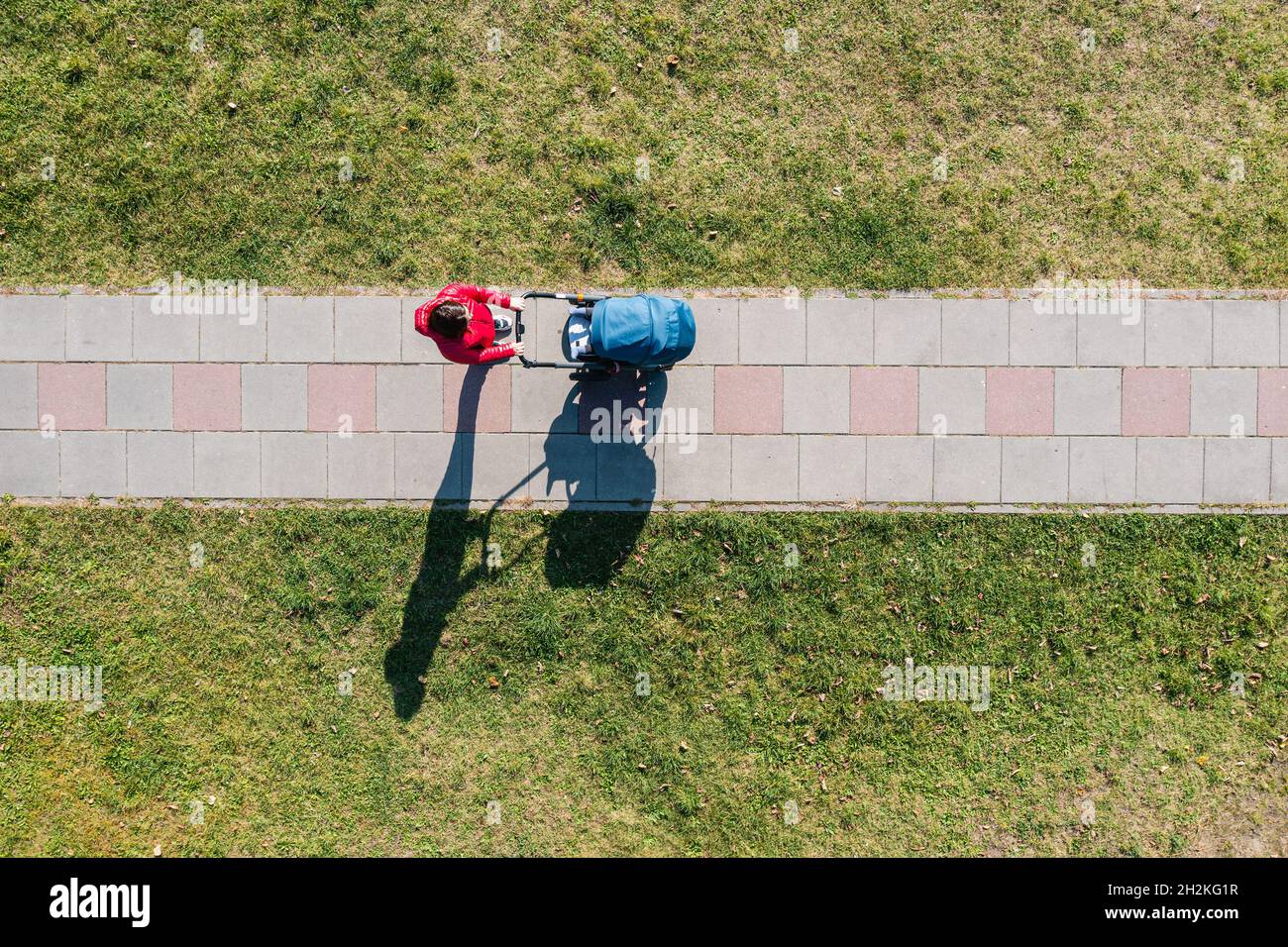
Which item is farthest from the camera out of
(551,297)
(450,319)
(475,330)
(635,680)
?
(635,680)

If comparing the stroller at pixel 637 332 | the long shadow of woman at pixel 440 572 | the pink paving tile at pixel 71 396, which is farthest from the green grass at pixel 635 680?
the stroller at pixel 637 332

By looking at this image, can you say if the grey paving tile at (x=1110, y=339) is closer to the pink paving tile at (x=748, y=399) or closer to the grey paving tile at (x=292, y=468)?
the pink paving tile at (x=748, y=399)

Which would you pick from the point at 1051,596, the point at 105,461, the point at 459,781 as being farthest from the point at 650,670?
the point at 105,461

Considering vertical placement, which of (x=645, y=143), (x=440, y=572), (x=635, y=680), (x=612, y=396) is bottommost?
(x=635, y=680)

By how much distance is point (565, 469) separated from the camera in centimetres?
778

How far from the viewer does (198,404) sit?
306 inches

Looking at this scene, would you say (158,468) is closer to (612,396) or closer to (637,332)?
(612,396)

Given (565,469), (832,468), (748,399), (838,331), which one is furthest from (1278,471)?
(565,469)

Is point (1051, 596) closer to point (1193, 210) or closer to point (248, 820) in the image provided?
point (1193, 210)

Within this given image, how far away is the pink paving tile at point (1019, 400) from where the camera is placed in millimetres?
7812

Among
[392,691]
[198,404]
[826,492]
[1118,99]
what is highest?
[1118,99]

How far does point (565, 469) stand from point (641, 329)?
1.92 meters

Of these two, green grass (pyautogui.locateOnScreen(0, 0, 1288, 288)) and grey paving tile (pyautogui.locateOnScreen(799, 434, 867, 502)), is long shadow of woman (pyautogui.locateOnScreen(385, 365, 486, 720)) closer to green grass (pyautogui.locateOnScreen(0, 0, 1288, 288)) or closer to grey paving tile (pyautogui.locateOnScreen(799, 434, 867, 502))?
green grass (pyautogui.locateOnScreen(0, 0, 1288, 288))

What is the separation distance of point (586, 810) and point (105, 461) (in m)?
5.85
